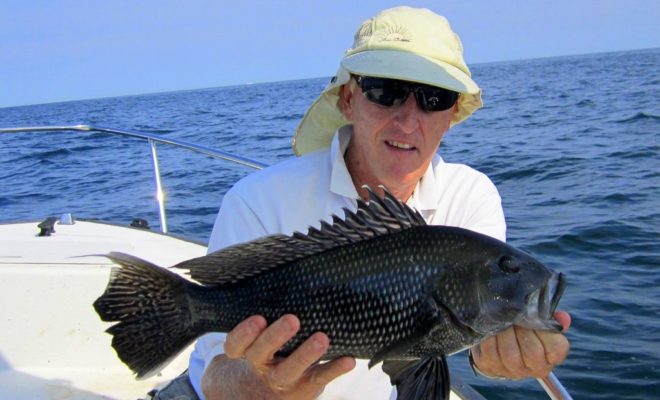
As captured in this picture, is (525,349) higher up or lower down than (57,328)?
higher up

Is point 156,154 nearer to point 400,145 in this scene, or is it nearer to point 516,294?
point 400,145

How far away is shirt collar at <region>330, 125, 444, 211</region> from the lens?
3.12 m

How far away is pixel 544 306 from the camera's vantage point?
7.64 ft

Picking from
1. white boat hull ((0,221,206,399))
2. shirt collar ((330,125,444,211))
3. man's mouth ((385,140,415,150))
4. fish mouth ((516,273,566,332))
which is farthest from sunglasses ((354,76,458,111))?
white boat hull ((0,221,206,399))

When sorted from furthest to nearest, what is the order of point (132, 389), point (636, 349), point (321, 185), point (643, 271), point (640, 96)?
point (640, 96)
point (643, 271)
point (636, 349)
point (132, 389)
point (321, 185)

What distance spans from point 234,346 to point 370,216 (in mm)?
716

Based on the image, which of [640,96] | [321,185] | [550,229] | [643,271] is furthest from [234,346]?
[640,96]

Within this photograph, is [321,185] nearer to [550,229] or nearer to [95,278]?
[95,278]

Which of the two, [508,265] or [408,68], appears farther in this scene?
[408,68]

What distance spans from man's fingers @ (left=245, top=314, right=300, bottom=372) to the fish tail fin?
9.8 inches

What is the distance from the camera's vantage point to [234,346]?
238 centimetres

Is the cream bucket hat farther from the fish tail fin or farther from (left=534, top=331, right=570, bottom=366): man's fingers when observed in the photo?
the fish tail fin

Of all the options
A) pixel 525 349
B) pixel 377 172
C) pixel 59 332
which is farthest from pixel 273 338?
pixel 59 332

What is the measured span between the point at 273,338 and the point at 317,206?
99 centimetres
